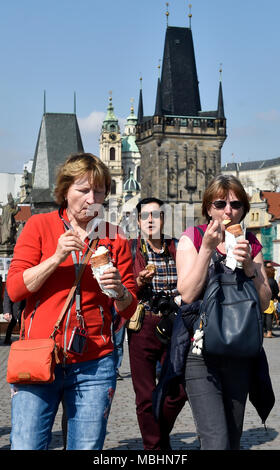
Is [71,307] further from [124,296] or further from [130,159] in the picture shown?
[130,159]

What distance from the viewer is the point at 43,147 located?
163 feet

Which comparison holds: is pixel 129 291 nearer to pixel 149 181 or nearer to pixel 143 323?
pixel 143 323

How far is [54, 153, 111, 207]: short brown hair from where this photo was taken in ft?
10.5

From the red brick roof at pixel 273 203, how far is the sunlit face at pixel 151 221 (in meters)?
52.9

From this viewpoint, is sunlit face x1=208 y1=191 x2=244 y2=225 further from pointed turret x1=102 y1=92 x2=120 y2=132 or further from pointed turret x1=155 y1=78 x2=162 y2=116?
pointed turret x1=102 y1=92 x2=120 y2=132

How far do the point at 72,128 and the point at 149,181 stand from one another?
1763 centimetres

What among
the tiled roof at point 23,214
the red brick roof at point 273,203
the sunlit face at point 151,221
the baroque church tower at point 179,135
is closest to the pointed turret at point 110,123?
the tiled roof at point 23,214

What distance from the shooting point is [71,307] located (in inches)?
121

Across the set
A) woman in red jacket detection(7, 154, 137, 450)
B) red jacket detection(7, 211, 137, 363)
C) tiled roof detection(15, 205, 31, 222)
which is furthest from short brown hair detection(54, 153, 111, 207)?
tiled roof detection(15, 205, 31, 222)

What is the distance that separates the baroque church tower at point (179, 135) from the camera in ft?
216

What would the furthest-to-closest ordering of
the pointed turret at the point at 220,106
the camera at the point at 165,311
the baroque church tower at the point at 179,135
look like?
1. the pointed turret at the point at 220,106
2. the baroque church tower at the point at 179,135
3. the camera at the point at 165,311

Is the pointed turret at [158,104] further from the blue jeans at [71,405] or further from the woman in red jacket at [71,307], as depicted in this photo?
the blue jeans at [71,405]

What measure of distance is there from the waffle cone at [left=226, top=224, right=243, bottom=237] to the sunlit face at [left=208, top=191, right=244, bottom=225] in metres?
0.22

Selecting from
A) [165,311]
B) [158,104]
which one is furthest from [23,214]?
[165,311]
